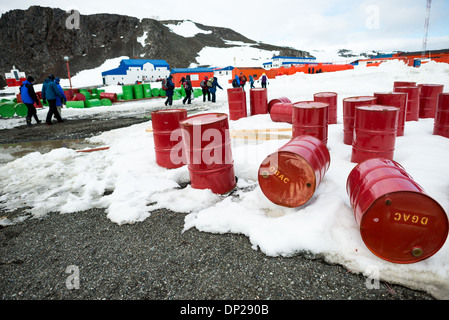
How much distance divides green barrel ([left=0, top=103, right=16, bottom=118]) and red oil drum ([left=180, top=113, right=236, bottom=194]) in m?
14.4

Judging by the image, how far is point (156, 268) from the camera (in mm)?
2555

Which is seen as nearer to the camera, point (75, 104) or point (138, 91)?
point (75, 104)

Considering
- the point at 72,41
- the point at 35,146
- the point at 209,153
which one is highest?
the point at 72,41

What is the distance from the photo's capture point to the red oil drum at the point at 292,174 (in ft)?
9.91

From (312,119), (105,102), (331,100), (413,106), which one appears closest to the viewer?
(312,119)

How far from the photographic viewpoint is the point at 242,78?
17.2 metres

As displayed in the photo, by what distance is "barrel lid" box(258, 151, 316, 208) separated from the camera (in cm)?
303

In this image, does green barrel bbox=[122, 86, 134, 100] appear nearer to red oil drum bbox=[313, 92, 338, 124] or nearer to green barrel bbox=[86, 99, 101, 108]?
green barrel bbox=[86, 99, 101, 108]

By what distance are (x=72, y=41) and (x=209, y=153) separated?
99.5 m

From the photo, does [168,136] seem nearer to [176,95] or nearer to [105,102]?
[105,102]

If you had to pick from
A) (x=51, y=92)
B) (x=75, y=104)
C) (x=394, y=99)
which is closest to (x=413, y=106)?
(x=394, y=99)

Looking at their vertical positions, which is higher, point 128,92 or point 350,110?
point 128,92

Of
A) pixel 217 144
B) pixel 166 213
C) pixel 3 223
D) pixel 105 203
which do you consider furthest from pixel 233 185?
pixel 3 223
